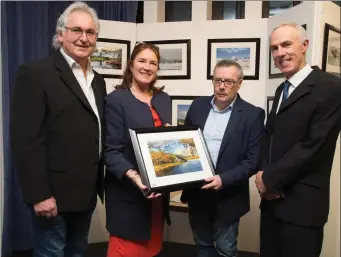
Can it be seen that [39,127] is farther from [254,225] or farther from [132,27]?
[254,225]

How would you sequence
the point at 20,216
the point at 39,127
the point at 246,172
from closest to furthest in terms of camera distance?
1. the point at 39,127
2. the point at 246,172
3. the point at 20,216

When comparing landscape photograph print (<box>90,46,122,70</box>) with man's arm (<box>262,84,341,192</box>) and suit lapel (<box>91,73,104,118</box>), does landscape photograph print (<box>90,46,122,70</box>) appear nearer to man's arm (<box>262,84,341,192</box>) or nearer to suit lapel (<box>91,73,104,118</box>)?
suit lapel (<box>91,73,104,118</box>)

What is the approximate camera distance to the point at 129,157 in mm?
1920

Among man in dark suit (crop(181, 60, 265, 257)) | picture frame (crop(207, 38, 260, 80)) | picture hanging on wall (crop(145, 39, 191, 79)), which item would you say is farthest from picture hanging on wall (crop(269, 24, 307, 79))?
man in dark suit (crop(181, 60, 265, 257))

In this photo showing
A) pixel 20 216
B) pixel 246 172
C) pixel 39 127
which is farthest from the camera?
pixel 20 216

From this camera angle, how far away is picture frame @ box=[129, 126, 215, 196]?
1776mm

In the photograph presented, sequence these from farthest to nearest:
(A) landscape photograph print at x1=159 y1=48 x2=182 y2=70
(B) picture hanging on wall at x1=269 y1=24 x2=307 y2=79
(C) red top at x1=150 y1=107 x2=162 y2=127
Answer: (A) landscape photograph print at x1=159 y1=48 x2=182 y2=70 → (B) picture hanging on wall at x1=269 y1=24 x2=307 y2=79 → (C) red top at x1=150 y1=107 x2=162 y2=127

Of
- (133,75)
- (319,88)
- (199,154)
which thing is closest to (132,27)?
(133,75)

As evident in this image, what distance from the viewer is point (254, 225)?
3334mm

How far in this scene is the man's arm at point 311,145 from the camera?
5.48 ft

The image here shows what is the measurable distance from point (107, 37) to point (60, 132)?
1771mm

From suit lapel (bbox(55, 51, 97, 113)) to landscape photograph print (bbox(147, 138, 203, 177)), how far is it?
39 cm

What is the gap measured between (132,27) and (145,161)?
2.03 metres

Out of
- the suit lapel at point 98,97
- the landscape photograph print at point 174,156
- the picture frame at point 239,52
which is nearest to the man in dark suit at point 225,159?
the landscape photograph print at point 174,156
